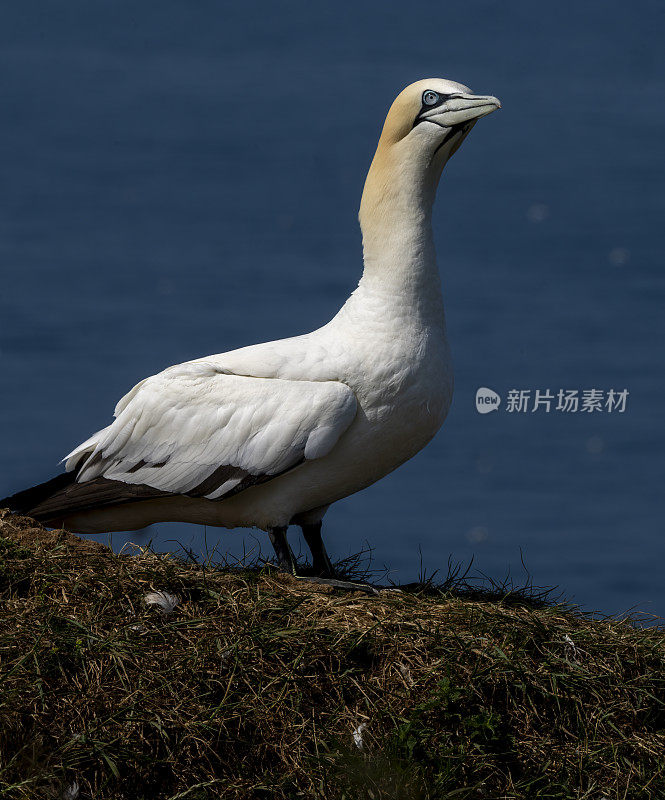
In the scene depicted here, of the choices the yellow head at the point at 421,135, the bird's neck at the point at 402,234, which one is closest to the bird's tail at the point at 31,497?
the bird's neck at the point at 402,234

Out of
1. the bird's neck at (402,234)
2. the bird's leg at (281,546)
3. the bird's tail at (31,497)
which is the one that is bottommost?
the bird's leg at (281,546)

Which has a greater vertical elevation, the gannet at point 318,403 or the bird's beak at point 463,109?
the bird's beak at point 463,109

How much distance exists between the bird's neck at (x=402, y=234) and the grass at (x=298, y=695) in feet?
6.72

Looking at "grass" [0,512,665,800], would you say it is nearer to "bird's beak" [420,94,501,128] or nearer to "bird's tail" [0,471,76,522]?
"bird's tail" [0,471,76,522]

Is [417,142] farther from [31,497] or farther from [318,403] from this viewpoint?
[31,497]

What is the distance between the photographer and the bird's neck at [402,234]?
314 inches

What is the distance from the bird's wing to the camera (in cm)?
767

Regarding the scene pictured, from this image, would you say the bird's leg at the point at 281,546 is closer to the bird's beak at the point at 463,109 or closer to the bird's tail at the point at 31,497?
the bird's tail at the point at 31,497

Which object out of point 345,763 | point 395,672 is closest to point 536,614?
point 395,672

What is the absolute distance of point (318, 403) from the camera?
763cm

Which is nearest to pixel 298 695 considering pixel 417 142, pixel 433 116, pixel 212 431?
pixel 212 431

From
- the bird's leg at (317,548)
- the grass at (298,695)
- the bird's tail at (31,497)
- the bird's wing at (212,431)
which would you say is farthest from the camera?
the bird's leg at (317,548)

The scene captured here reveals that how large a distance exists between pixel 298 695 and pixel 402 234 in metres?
3.17

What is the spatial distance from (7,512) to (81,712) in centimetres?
258
